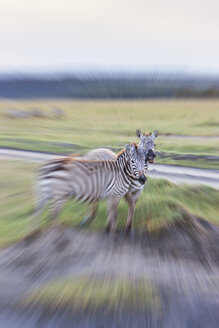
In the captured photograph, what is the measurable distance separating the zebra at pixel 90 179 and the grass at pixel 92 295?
1.80 metres

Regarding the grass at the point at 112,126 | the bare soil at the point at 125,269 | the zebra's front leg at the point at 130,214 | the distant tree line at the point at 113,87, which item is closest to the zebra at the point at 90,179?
the zebra's front leg at the point at 130,214

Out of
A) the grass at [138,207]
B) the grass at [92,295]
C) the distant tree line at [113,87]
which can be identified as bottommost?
the grass at [92,295]

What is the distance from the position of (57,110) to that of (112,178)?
151 ft

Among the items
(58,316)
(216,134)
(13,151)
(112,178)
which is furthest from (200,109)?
(58,316)

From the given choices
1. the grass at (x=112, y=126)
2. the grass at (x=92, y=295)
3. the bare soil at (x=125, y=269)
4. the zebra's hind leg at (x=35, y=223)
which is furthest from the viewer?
the grass at (x=112, y=126)

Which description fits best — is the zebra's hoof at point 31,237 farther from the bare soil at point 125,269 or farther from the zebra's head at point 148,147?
the zebra's head at point 148,147

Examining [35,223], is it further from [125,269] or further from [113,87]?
[113,87]

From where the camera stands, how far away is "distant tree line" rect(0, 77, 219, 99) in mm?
43053

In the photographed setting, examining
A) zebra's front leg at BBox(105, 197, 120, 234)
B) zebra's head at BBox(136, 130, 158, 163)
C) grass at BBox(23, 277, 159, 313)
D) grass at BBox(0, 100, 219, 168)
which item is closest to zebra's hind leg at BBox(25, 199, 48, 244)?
zebra's front leg at BBox(105, 197, 120, 234)

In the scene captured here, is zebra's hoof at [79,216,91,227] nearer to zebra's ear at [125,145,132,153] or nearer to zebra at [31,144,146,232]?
zebra at [31,144,146,232]

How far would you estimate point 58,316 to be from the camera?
5445 millimetres

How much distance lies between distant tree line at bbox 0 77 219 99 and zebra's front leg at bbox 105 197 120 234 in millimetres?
34626

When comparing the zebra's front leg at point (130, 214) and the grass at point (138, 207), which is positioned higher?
the zebra's front leg at point (130, 214)

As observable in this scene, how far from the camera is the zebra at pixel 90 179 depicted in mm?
7531
